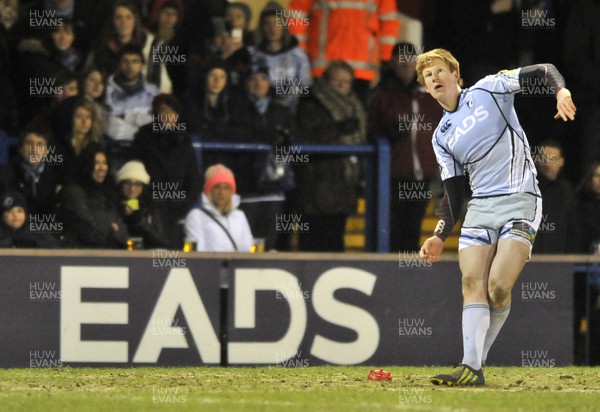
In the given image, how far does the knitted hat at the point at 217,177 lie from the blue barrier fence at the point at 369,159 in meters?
0.54

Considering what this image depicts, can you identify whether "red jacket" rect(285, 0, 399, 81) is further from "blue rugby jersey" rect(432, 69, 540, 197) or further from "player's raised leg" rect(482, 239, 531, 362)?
"player's raised leg" rect(482, 239, 531, 362)

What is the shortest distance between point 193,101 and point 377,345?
10.8 feet

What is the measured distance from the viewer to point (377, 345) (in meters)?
11.5

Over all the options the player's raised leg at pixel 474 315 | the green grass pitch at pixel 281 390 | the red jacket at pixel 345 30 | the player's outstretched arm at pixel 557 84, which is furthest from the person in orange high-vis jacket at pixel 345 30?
the player's raised leg at pixel 474 315

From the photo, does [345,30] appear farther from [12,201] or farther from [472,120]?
[472,120]

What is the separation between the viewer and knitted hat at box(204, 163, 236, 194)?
40.8 feet

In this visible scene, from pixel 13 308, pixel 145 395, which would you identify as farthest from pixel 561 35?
pixel 145 395

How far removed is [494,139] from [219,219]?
13.6 ft

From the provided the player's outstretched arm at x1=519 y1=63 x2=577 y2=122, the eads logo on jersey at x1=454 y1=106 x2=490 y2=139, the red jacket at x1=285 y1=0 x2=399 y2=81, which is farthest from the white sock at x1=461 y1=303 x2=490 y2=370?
the red jacket at x1=285 y1=0 x2=399 y2=81

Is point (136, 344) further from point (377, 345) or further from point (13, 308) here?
point (377, 345)

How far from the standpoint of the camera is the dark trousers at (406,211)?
Answer: 44.0ft

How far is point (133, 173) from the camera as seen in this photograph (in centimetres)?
1262

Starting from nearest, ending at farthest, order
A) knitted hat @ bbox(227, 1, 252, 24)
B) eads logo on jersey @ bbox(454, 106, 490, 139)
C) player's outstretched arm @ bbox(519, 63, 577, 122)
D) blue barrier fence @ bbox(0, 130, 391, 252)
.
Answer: player's outstretched arm @ bbox(519, 63, 577, 122) < eads logo on jersey @ bbox(454, 106, 490, 139) < blue barrier fence @ bbox(0, 130, 391, 252) < knitted hat @ bbox(227, 1, 252, 24)

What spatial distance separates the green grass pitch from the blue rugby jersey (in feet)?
4.26
